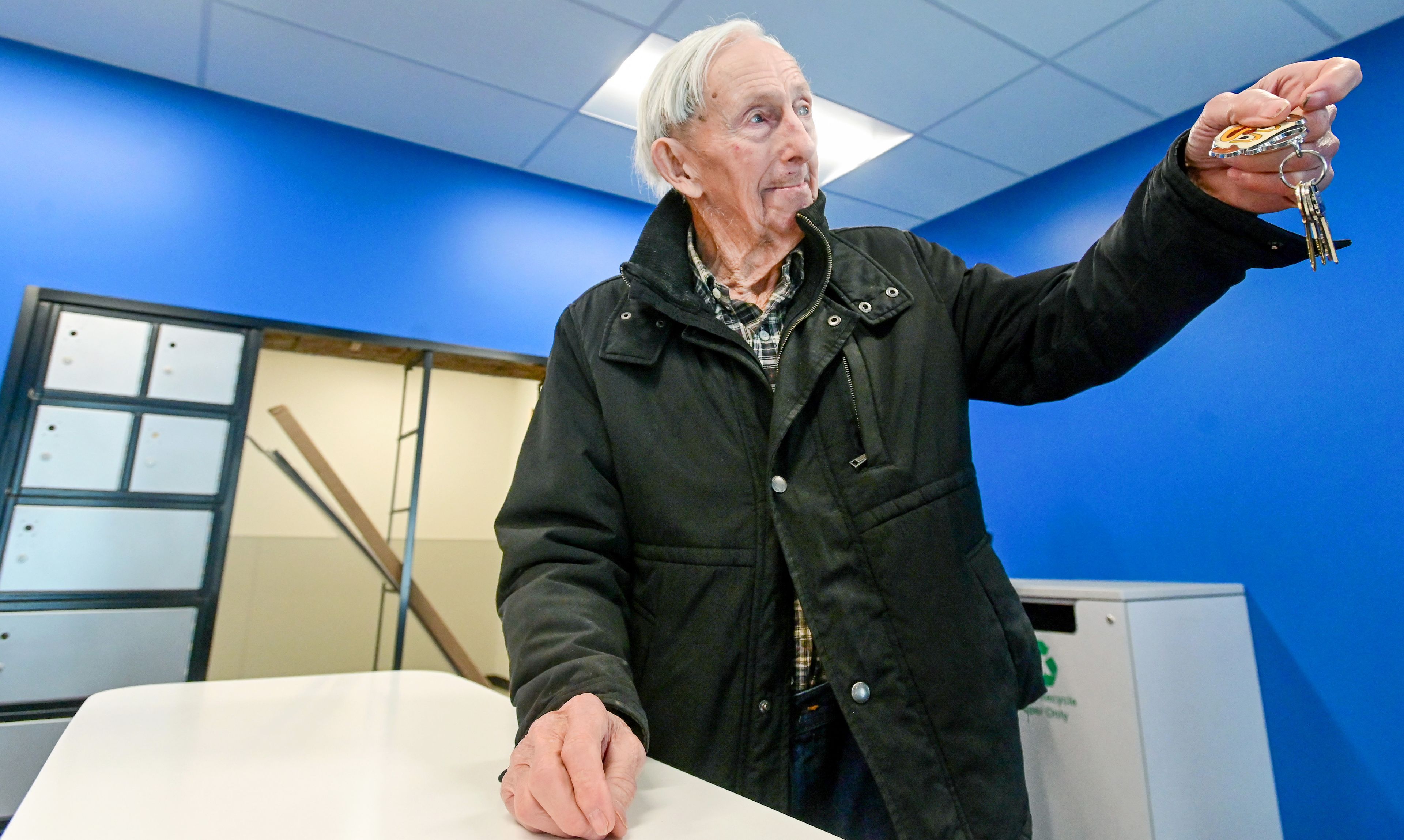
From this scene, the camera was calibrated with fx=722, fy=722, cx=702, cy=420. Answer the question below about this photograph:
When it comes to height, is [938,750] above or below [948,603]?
below

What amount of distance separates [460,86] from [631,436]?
239 cm

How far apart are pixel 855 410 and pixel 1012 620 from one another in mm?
290

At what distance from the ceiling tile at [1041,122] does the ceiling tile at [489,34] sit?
1350mm

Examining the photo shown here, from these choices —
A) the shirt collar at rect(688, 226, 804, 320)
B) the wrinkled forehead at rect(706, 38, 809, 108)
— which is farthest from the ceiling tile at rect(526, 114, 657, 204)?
the shirt collar at rect(688, 226, 804, 320)

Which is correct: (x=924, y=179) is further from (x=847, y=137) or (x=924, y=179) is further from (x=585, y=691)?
(x=585, y=691)

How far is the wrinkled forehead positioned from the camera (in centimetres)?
97

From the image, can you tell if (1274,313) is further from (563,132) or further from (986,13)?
(563,132)

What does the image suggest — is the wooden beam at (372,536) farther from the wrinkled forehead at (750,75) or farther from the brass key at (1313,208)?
the brass key at (1313,208)

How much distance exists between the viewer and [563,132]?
9.91ft

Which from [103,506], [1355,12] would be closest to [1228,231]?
[1355,12]

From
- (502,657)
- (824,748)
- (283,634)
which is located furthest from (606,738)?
(502,657)

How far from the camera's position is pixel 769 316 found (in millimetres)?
936

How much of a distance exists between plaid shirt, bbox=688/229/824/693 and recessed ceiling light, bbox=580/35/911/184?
1698mm

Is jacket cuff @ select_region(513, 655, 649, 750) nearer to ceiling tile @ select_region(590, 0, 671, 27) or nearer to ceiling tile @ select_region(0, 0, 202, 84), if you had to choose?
ceiling tile @ select_region(590, 0, 671, 27)
